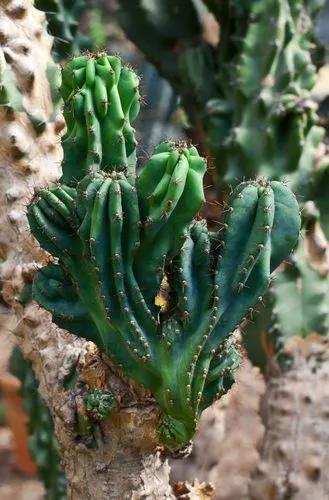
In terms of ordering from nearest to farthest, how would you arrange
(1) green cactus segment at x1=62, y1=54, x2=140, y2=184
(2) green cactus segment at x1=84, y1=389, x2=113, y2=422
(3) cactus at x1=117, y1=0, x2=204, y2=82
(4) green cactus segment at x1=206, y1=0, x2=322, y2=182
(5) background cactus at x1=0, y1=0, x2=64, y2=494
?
(1) green cactus segment at x1=62, y1=54, x2=140, y2=184, (2) green cactus segment at x1=84, y1=389, x2=113, y2=422, (5) background cactus at x1=0, y1=0, x2=64, y2=494, (4) green cactus segment at x1=206, y1=0, x2=322, y2=182, (3) cactus at x1=117, y1=0, x2=204, y2=82

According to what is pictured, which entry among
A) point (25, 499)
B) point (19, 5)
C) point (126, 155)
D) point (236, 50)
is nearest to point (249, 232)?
point (126, 155)

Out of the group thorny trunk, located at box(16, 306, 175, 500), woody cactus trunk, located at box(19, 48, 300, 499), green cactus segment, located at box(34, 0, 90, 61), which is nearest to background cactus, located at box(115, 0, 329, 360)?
green cactus segment, located at box(34, 0, 90, 61)

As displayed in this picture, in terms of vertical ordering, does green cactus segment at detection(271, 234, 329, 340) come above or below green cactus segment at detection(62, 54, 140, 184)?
below

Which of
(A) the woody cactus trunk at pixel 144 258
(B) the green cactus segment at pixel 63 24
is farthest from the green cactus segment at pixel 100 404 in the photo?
(B) the green cactus segment at pixel 63 24

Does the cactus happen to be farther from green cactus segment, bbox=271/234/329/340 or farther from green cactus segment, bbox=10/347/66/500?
green cactus segment, bbox=10/347/66/500

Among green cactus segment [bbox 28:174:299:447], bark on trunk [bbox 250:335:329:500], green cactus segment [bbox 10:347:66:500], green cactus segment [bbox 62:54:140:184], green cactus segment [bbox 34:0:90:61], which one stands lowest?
green cactus segment [bbox 10:347:66:500]

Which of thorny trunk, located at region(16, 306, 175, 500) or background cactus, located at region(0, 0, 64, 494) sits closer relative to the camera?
thorny trunk, located at region(16, 306, 175, 500)

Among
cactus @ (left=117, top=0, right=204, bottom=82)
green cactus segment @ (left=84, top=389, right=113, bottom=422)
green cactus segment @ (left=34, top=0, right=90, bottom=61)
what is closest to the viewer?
green cactus segment @ (left=84, top=389, right=113, bottom=422)

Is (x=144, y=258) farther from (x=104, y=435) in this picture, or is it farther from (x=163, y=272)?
(x=104, y=435)
